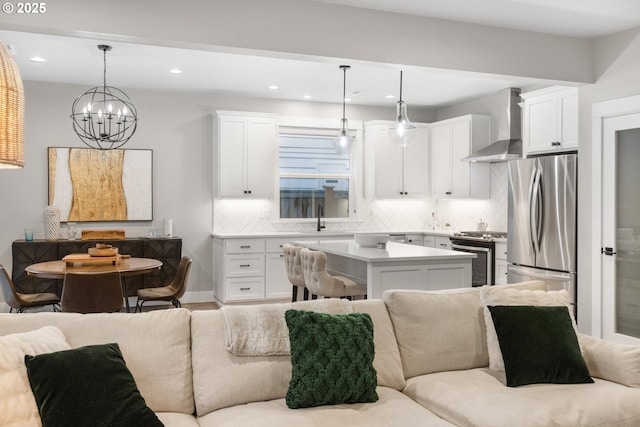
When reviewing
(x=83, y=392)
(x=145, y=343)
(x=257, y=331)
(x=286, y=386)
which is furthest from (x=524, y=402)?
(x=83, y=392)

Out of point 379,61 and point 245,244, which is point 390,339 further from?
point 245,244

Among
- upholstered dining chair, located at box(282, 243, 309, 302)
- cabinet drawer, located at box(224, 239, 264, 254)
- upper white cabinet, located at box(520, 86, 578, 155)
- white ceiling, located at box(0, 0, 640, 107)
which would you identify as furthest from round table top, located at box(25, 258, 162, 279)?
upper white cabinet, located at box(520, 86, 578, 155)

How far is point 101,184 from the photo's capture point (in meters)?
7.10

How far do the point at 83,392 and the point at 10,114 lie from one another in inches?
45.3

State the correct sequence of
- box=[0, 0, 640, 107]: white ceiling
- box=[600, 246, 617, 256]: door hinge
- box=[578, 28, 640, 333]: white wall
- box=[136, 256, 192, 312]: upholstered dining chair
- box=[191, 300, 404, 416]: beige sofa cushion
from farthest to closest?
1. box=[136, 256, 192, 312]: upholstered dining chair
2. box=[600, 246, 617, 256]: door hinge
3. box=[578, 28, 640, 333]: white wall
4. box=[0, 0, 640, 107]: white ceiling
5. box=[191, 300, 404, 416]: beige sofa cushion

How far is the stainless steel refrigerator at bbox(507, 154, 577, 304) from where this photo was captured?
523 cm

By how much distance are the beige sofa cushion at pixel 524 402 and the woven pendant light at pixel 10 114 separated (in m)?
2.02

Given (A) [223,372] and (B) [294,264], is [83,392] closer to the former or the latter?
(A) [223,372]

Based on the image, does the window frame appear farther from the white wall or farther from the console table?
the white wall

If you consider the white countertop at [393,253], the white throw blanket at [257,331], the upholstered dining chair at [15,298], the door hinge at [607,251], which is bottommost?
the upholstered dining chair at [15,298]

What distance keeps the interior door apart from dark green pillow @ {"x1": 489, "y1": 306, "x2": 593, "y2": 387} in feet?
6.81

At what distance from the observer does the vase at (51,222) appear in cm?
664

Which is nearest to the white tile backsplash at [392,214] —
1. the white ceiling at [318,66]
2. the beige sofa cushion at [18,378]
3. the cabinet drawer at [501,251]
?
the cabinet drawer at [501,251]

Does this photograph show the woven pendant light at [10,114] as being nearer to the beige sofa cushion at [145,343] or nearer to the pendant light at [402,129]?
the beige sofa cushion at [145,343]
